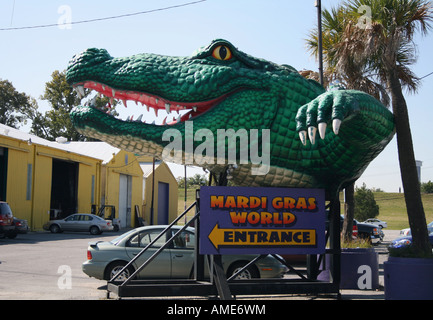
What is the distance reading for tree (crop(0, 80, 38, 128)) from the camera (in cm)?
5128

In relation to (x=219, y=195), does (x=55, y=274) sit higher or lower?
lower

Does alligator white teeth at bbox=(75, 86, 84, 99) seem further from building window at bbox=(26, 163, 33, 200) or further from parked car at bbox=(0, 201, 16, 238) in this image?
building window at bbox=(26, 163, 33, 200)

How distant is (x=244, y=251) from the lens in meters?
5.46

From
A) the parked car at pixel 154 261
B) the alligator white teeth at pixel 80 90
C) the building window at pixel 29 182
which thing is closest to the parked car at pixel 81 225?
the building window at pixel 29 182

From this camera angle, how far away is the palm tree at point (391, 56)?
251 inches

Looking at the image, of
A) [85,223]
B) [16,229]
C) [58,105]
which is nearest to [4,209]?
[16,229]

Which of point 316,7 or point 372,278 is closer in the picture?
point 372,278

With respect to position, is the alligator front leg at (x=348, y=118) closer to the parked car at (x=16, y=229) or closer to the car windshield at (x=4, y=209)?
the car windshield at (x=4, y=209)

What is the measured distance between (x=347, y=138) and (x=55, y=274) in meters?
7.94

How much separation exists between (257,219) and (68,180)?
2773 centimetres

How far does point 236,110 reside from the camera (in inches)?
200

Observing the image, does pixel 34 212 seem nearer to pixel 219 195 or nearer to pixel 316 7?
pixel 316 7

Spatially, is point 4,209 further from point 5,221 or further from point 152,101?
point 152,101
